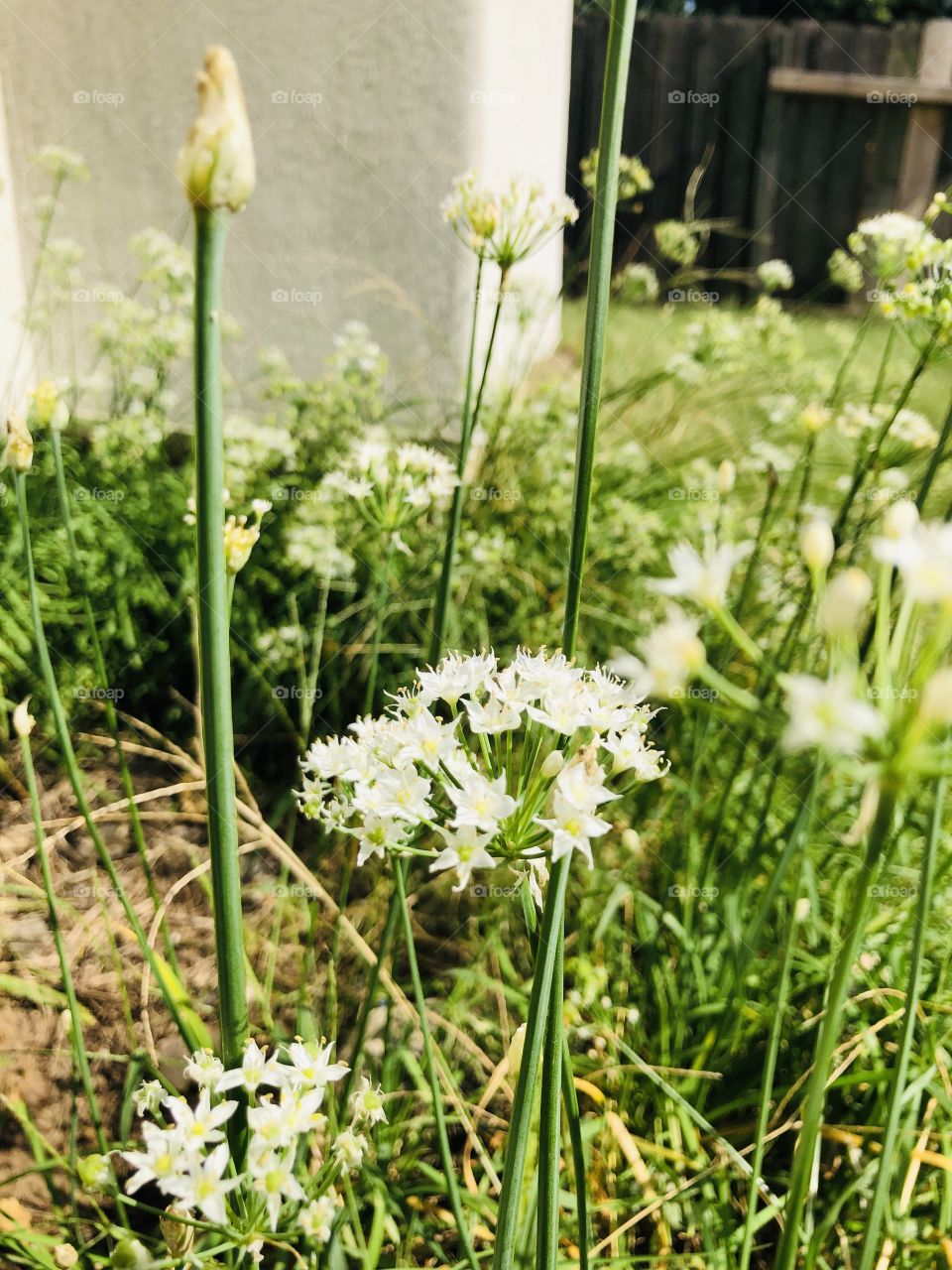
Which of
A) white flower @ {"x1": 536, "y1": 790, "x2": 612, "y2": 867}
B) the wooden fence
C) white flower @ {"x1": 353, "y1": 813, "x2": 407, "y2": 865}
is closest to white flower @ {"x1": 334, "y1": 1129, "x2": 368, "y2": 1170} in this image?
white flower @ {"x1": 353, "y1": 813, "x2": 407, "y2": 865}

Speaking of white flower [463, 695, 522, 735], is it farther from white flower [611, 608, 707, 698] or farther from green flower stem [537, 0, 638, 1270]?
white flower [611, 608, 707, 698]

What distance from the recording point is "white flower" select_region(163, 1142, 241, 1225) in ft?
2.60

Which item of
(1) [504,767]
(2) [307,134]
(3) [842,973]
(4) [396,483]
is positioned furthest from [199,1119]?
(2) [307,134]

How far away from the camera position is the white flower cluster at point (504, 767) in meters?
0.84

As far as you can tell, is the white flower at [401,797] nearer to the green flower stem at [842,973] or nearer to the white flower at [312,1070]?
the white flower at [312,1070]

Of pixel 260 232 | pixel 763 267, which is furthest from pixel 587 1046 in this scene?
pixel 260 232

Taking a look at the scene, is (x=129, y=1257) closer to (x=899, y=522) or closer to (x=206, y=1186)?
(x=206, y=1186)

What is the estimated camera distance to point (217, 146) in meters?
0.65

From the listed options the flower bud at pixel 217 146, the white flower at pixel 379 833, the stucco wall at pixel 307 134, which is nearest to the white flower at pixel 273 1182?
the white flower at pixel 379 833

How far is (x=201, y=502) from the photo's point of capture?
0.71m

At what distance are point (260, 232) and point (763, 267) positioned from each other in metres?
1.96

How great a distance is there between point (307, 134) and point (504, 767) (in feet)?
11.1

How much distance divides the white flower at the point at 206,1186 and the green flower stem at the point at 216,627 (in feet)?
0.33

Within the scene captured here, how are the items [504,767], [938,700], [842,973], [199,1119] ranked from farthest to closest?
[504,767]
[199,1119]
[842,973]
[938,700]
